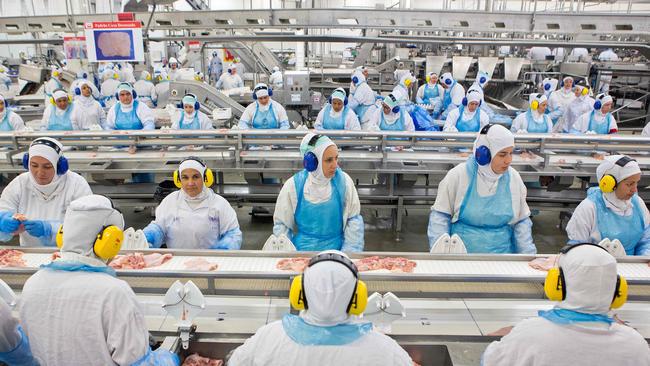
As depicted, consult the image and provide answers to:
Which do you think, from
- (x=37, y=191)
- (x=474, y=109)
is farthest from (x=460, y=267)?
(x=474, y=109)

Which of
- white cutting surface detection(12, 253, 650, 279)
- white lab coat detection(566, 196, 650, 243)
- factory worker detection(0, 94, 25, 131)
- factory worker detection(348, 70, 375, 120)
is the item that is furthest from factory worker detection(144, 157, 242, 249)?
factory worker detection(348, 70, 375, 120)

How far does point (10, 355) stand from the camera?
188 centimetres

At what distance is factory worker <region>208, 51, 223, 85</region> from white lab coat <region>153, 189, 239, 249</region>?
14840 mm

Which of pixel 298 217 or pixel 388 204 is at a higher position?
pixel 298 217

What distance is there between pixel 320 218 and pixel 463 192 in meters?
1.16

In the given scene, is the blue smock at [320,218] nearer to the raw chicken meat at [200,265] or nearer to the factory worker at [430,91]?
the raw chicken meat at [200,265]

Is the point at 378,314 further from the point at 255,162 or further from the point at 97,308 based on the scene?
the point at 255,162

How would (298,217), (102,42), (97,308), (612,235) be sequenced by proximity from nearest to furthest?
1. (97,308)
2. (612,235)
3. (298,217)
4. (102,42)

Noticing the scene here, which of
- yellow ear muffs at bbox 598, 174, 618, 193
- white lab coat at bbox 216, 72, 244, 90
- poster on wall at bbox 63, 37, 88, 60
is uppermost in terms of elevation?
poster on wall at bbox 63, 37, 88, 60

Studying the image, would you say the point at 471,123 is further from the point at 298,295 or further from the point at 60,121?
the point at 60,121

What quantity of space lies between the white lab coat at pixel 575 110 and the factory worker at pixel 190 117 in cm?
761

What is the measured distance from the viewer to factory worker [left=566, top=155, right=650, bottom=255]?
3.27 meters

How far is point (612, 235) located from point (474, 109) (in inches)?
168

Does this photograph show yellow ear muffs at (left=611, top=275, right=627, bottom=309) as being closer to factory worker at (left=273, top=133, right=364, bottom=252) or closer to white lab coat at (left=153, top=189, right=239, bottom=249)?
factory worker at (left=273, top=133, right=364, bottom=252)
